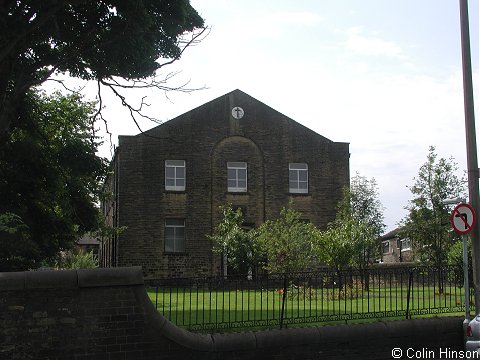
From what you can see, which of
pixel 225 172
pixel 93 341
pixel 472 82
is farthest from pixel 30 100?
pixel 225 172

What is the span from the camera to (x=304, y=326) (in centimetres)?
1045

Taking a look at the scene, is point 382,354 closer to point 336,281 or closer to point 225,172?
point 336,281

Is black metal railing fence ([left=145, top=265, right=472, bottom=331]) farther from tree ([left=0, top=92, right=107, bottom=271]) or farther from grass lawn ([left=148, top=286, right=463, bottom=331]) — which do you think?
tree ([left=0, top=92, right=107, bottom=271])

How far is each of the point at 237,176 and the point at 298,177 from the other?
364 cm

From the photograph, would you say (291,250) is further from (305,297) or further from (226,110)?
(226,110)

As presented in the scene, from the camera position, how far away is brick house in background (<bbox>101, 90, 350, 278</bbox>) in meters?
31.3

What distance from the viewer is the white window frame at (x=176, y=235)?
104 feet

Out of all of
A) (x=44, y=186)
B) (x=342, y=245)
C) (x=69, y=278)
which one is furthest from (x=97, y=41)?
(x=342, y=245)

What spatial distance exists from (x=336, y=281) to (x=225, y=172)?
21.6 m

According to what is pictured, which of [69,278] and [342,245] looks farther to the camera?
[342,245]

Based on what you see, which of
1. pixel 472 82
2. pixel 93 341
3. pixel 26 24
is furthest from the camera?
pixel 26 24

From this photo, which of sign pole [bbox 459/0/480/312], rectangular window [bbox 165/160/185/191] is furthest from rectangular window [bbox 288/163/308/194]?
sign pole [bbox 459/0/480/312]

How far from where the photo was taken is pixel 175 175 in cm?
3219

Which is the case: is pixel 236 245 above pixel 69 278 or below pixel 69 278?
above
